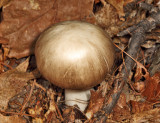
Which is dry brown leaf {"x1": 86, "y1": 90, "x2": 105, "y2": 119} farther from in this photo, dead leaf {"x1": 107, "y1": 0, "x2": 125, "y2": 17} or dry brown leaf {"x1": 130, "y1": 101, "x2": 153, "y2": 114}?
dead leaf {"x1": 107, "y1": 0, "x2": 125, "y2": 17}

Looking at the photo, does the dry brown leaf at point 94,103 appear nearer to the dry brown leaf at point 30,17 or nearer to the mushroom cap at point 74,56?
the mushroom cap at point 74,56

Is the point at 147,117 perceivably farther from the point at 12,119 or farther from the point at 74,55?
the point at 12,119

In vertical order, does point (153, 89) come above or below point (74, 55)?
below

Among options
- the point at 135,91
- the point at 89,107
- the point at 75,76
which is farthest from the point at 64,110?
the point at 135,91

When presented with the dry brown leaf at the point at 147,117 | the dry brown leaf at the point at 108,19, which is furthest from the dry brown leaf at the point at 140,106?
the dry brown leaf at the point at 108,19

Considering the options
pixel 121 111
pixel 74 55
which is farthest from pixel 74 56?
pixel 121 111

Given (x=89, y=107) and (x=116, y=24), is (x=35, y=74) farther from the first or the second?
(x=116, y=24)
